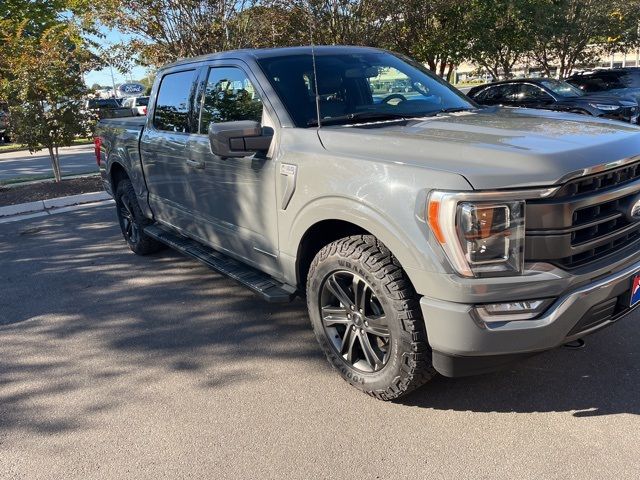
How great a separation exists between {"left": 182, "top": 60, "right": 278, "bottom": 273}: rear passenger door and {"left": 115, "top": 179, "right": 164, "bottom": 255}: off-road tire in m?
1.47

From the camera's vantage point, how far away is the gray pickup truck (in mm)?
2373

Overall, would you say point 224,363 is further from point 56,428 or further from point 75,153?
point 75,153

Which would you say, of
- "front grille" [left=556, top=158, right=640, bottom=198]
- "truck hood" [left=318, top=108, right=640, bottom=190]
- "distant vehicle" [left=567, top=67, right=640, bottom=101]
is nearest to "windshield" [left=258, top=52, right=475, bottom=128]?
"truck hood" [left=318, top=108, right=640, bottom=190]

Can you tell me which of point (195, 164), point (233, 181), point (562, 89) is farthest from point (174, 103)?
point (562, 89)

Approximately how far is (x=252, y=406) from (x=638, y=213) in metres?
2.29

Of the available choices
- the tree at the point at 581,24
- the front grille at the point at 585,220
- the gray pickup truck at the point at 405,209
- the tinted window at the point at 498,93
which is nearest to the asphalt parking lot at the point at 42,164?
the tinted window at the point at 498,93

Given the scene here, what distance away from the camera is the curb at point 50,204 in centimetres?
862

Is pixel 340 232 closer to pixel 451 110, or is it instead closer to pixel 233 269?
pixel 233 269

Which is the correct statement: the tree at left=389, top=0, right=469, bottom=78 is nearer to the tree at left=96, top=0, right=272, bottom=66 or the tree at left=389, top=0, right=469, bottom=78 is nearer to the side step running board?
the tree at left=96, top=0, right=272, bottom=66

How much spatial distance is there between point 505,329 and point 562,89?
12.4 meters

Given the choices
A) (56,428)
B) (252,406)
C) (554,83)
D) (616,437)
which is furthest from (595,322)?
(554,83)

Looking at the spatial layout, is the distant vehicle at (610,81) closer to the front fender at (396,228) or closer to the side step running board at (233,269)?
the side step running board at (233,269)

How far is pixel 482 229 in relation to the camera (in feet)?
7.66

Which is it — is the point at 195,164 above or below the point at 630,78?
below
